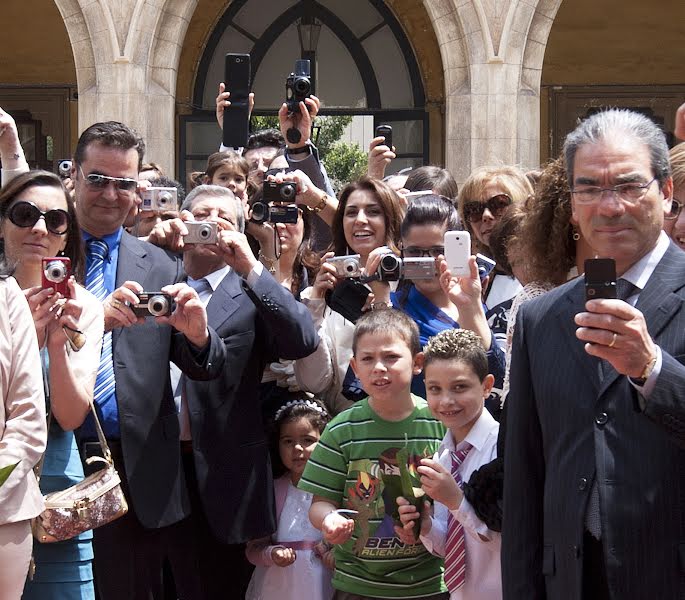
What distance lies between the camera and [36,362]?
393cm

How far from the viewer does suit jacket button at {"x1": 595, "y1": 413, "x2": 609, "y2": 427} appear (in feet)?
9.67

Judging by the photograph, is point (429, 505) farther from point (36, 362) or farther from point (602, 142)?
point (602, 142)

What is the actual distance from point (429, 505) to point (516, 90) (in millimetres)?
9246

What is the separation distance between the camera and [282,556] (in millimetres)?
5156

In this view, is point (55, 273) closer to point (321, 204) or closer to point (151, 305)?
point (151, 305)

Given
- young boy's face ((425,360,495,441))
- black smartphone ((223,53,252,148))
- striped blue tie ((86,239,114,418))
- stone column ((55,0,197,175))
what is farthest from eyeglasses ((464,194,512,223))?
stone column ((55,0,197,175))

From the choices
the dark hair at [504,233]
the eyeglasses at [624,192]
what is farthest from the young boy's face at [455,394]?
the eyeglasses at [624,192]

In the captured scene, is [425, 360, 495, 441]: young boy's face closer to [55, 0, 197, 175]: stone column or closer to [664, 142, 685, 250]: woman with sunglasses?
[664, 142, 685, 250]: woman with sunglasses

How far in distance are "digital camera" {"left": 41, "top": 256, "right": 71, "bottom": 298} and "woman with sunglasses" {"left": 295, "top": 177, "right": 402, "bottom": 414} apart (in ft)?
4.39

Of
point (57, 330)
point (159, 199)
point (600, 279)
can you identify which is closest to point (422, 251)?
point (159, 199)

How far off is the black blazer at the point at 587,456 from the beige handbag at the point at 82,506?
162cm

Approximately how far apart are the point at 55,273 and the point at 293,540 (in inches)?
69.1

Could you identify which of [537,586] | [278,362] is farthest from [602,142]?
[278,362]

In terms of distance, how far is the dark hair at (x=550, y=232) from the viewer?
371cm
